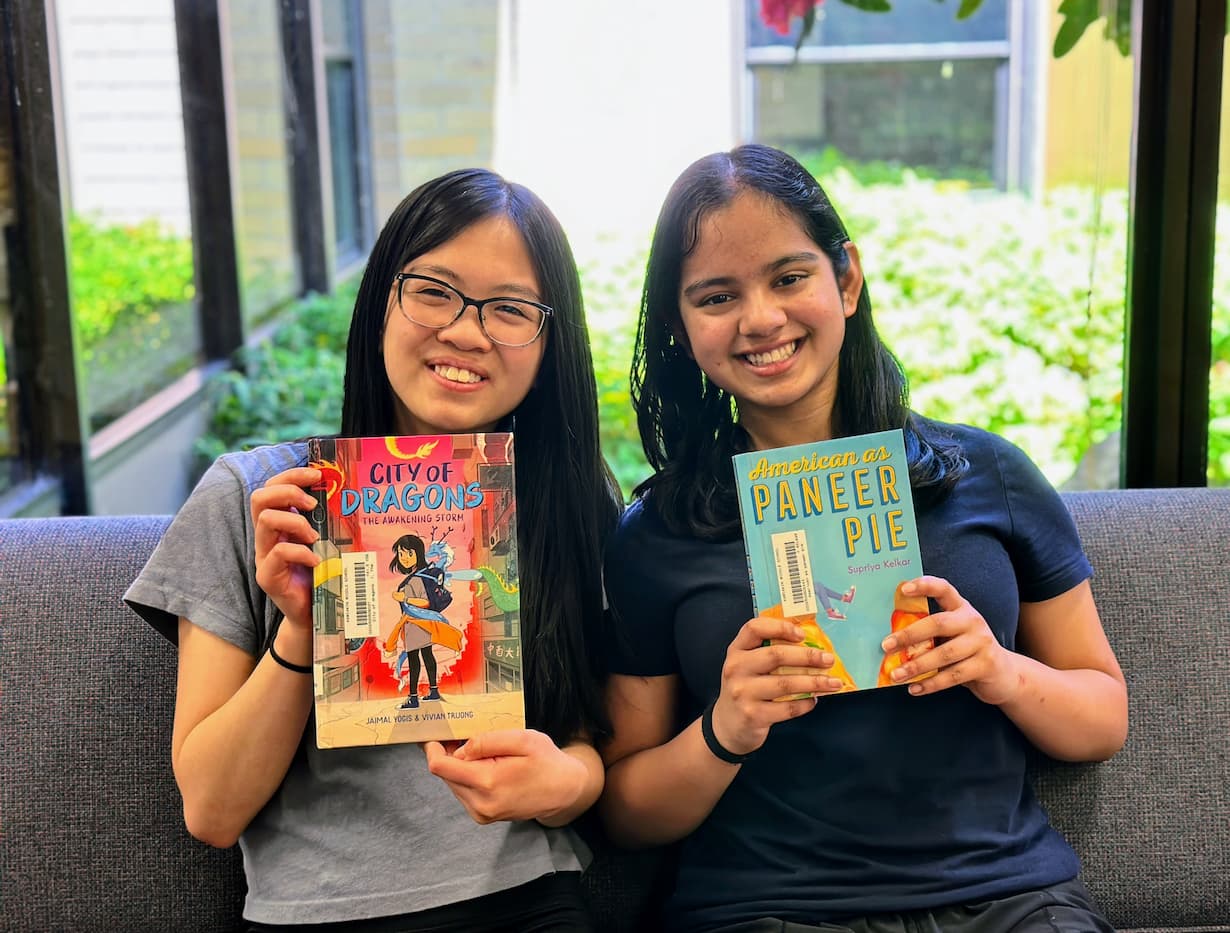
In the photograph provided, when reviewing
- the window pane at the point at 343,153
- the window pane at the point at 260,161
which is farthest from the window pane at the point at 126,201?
the window pane at the point at 343,153

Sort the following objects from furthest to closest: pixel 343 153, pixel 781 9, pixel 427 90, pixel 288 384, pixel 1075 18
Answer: pixel 343 153, pixel 288 384, pixel 427 90, pixel 781 9, pixel 1075 18

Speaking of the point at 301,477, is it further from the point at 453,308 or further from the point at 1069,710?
the point at 1069,710

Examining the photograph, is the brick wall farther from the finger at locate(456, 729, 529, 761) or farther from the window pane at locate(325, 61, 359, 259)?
the finger at locate(456, 729, 529, 761)

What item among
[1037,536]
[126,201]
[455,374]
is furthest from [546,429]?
[126,201]

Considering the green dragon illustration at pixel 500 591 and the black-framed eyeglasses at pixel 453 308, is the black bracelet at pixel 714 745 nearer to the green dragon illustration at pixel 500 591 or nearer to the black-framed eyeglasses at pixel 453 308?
the green dragon illustration at pixel 500 591

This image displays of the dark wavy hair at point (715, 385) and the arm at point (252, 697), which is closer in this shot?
the arm at point (252, 697)

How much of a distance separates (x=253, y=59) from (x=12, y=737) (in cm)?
257

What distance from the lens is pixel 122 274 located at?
10.3 ft

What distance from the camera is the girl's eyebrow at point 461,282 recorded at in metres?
1.28

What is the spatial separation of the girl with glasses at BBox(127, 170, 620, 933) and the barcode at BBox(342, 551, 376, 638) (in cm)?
5

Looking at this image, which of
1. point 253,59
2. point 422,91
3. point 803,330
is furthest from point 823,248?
point 253,59

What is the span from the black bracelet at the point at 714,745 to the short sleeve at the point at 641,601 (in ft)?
0.37

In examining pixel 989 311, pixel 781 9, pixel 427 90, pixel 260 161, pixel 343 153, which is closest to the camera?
pixel 781 9

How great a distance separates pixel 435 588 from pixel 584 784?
29 centimetres
